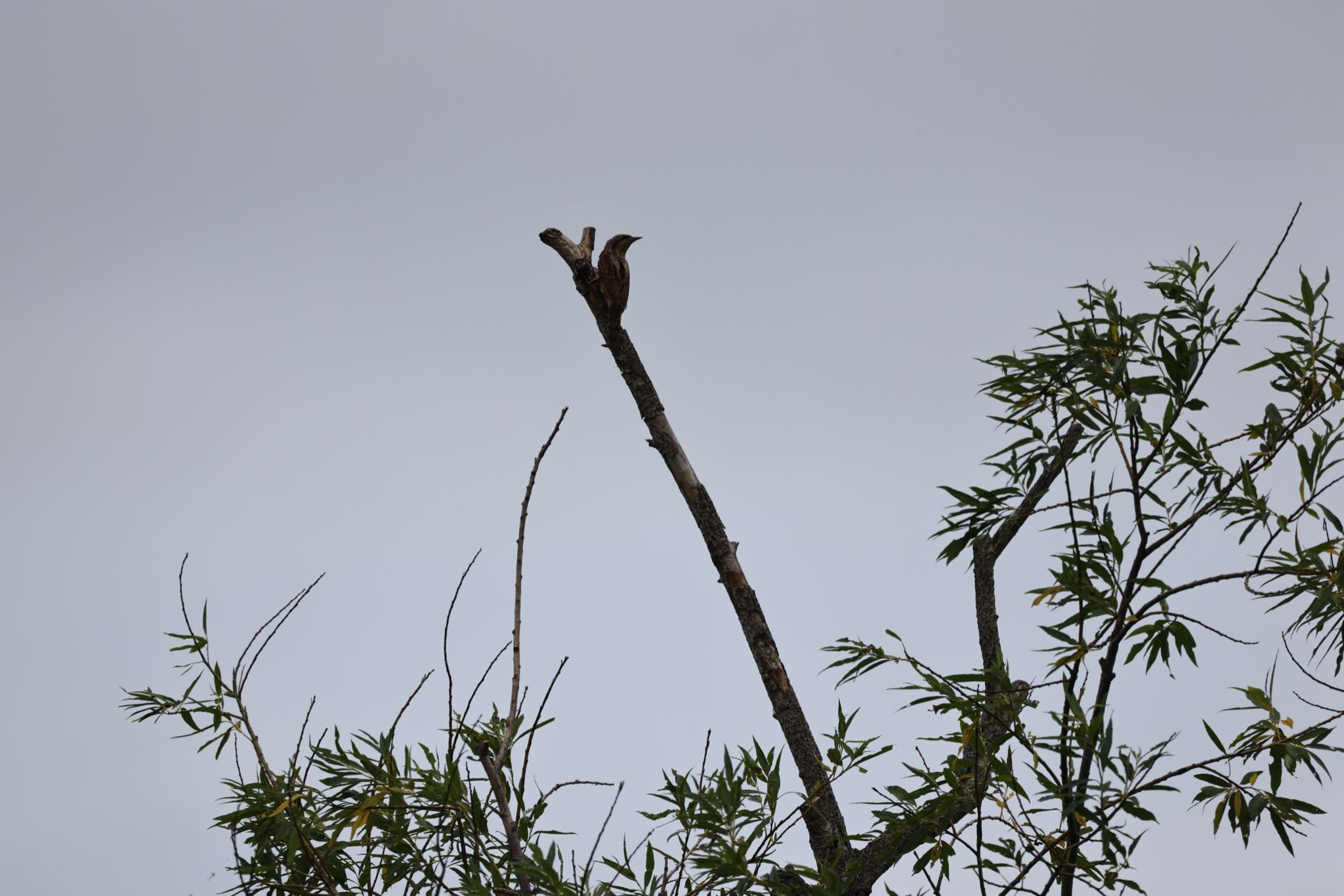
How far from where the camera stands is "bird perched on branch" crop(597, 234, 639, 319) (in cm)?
253

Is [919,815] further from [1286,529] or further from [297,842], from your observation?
[297,842]

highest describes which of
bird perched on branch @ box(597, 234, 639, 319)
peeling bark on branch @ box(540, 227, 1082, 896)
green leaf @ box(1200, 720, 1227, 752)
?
bird perched on branch @ box(597, 234, 639, 319)

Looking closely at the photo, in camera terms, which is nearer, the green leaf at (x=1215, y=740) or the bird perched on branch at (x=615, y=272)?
the green leaf at (x=1215, y=740)

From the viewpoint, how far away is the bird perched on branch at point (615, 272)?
99.7 inches

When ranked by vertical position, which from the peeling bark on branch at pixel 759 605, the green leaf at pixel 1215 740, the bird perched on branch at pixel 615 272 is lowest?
the green leaf at pixel 1215 740

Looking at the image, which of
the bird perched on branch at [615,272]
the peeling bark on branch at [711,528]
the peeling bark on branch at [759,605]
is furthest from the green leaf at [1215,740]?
the bird perched on branch at [615,272]

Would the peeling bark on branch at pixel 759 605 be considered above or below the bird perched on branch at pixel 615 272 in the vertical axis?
below

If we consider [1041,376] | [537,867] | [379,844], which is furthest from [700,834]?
[1041,376]

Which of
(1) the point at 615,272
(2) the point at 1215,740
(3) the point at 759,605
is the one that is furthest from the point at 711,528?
(2) the point at 1215,740

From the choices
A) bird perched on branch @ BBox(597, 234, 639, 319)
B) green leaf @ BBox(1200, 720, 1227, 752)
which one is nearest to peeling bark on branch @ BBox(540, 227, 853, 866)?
bird perched on branch @ BBox(597, 234, 639, 319)

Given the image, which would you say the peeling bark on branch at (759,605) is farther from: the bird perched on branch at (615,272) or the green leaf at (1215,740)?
the green leaf at (1215,740)

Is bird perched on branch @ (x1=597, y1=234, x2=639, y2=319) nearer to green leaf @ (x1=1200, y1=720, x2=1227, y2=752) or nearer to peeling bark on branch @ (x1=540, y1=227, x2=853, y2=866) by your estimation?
peeling bark on branch @ (x1=540, y1=227, x2=853, y2=866)

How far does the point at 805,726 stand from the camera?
8.25 ft

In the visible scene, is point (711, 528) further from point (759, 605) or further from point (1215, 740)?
point (1215, 740)
